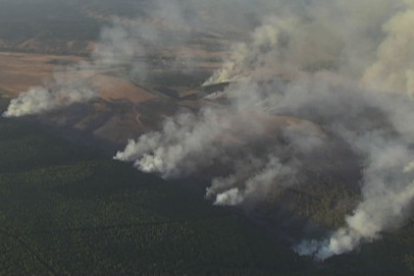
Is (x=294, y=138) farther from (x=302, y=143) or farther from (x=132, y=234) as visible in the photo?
(x=132, y=234)

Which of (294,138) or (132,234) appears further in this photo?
(294,138)

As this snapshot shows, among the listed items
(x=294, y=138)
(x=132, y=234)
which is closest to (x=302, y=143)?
(x=294, y=138)

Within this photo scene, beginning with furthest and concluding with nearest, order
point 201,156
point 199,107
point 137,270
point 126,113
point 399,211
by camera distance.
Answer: point 199,107 → point 126,113 → point 201,156 → point 399,211 → point 137,270

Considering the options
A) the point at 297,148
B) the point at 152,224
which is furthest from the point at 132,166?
the point at 297,148

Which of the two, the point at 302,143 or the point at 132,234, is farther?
the point at 302,143

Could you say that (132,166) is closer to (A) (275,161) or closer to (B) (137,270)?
(A) (275,161)

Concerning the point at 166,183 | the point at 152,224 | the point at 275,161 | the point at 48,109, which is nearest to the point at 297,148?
the point at 275,161

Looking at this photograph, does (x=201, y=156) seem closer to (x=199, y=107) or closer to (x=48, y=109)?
(x=199, y=107)

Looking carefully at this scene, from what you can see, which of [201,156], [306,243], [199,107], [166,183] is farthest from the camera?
[199,107]

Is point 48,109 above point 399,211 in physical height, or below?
below

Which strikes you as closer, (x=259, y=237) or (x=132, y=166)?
(x=259, y=237)
